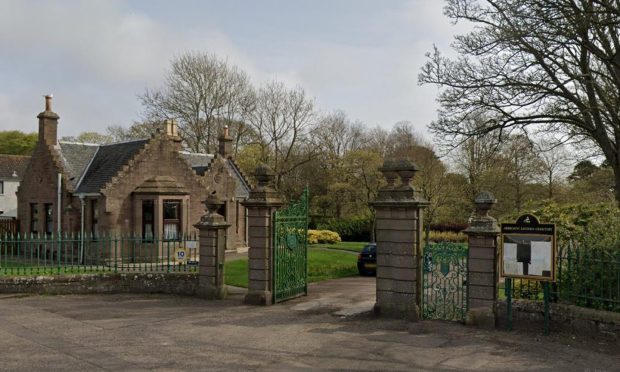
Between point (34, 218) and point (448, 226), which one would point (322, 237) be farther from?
point (34, 218)

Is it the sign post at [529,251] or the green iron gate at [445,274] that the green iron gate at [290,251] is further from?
the sign post at [529,251]

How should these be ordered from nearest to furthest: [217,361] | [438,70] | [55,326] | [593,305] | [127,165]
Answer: [217,361]
[593,305]
[55,326]
[438,70]
[127,165]

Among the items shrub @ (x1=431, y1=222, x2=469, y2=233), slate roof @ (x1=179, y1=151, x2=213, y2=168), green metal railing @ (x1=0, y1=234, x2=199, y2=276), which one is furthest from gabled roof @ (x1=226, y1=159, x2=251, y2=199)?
shrub @ (x1=431, y1=222, x2=469, y2=233)

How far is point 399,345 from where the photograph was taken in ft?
29.8

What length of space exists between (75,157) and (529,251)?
2356cm

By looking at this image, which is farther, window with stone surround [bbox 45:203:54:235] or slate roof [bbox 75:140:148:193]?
window with stone surround [bbox 45:203:54:235]

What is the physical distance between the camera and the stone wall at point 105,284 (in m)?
14.5

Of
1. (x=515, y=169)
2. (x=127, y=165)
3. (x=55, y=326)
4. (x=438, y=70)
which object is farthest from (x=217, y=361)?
(x=515, y=169)

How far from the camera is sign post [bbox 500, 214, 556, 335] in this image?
9.39 meters

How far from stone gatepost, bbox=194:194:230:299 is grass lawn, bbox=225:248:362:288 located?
2.71 m

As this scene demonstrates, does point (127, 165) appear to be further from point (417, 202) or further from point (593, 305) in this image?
point (593, 305)

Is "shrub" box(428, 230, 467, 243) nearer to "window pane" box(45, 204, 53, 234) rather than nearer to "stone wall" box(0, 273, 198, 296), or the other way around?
"window pane" box(45, 204, 53, 234)

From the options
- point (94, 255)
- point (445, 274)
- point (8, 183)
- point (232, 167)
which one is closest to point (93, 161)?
point (94, 255)

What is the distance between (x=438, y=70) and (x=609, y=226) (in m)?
9.78
